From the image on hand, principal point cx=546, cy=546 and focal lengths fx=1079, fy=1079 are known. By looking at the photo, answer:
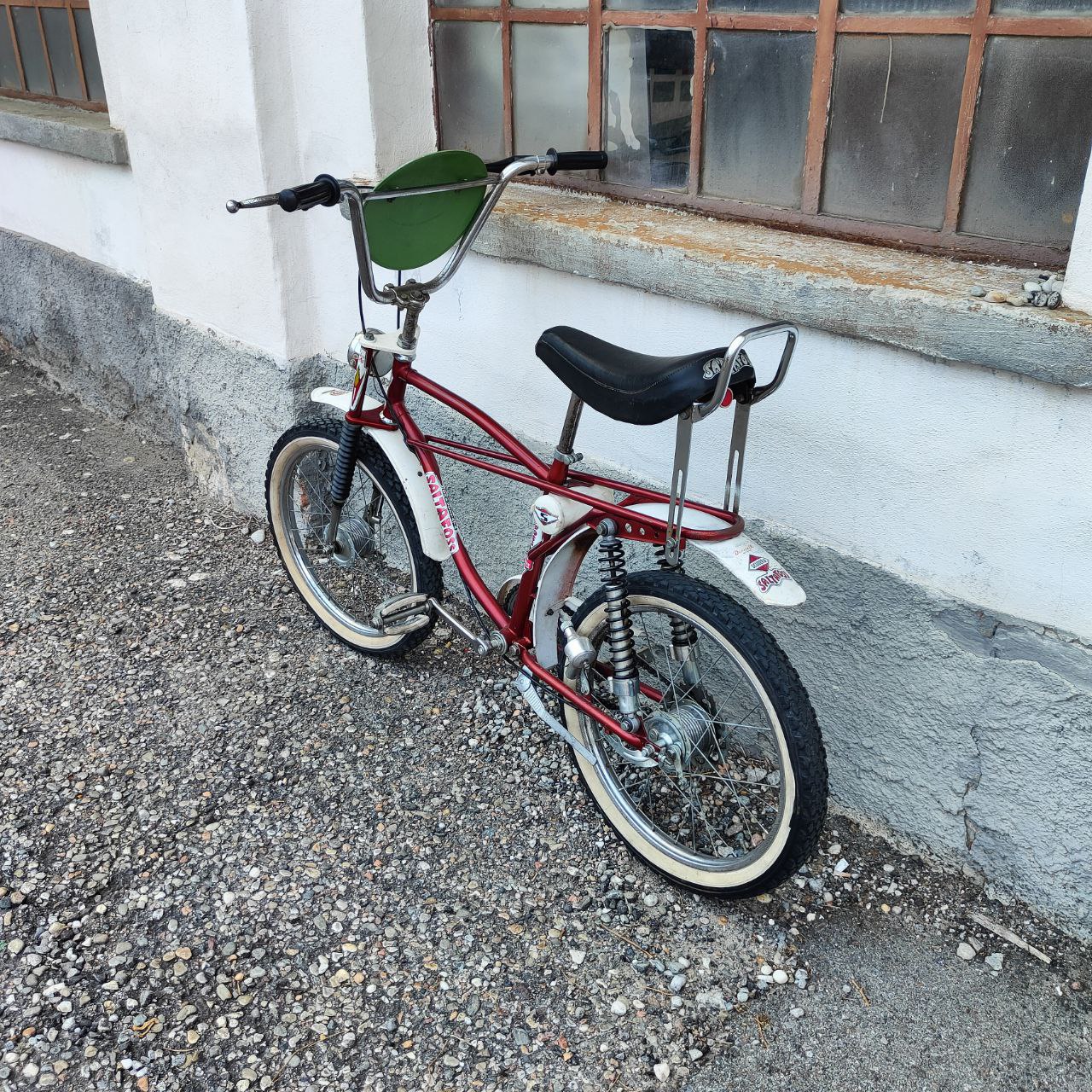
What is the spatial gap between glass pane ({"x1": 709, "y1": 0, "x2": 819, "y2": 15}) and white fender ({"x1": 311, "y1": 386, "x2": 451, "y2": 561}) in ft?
4.26

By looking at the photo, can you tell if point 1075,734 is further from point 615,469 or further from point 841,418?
point 615,469

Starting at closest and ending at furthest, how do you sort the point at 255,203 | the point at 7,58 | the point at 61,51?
the point at 255,203
the point at 61,51
the point at 7,58

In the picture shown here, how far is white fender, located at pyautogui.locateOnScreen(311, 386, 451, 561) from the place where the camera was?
287 centimetres

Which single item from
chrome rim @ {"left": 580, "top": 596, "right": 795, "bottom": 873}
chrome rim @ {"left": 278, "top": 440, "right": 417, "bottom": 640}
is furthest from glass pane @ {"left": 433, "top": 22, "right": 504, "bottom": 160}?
chrome rim @ {"left": 580, "top": 596, "right": 795, "bottom": 873}

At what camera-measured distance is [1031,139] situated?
2.20 m

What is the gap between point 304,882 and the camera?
2521 mm

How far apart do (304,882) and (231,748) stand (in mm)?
580

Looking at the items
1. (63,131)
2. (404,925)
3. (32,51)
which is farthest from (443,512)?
(32,51)

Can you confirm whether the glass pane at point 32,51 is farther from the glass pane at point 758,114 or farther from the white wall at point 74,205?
the glass pane at point 758,114

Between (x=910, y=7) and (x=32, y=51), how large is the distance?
4427mm

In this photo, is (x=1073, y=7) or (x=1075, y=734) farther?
(x=1075, y=734)

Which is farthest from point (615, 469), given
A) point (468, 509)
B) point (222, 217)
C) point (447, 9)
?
point (222, 217)

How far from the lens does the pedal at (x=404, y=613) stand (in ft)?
9.87

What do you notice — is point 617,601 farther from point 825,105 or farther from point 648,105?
point 648,105
